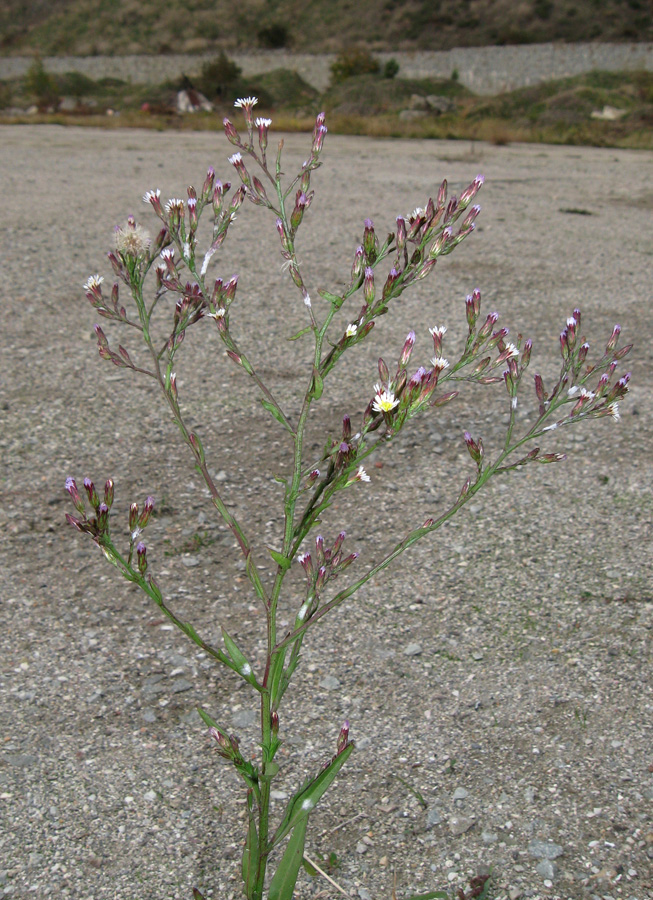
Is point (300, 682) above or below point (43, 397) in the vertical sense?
below

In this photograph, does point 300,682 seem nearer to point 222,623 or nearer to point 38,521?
point 222,623

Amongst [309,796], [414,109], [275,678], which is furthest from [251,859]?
[414,109]

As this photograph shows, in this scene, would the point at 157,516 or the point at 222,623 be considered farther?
the point at 157,516

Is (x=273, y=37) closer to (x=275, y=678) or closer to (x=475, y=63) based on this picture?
(x=475, y=63)

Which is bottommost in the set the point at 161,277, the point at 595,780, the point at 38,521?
the point at 595,780

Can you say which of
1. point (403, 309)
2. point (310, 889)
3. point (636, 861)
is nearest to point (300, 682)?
point (310, 889)

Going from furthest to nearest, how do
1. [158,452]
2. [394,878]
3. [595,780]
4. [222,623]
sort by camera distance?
1. [158,452]
2. [222,623]
3. [595,780]
4. [394,878]
